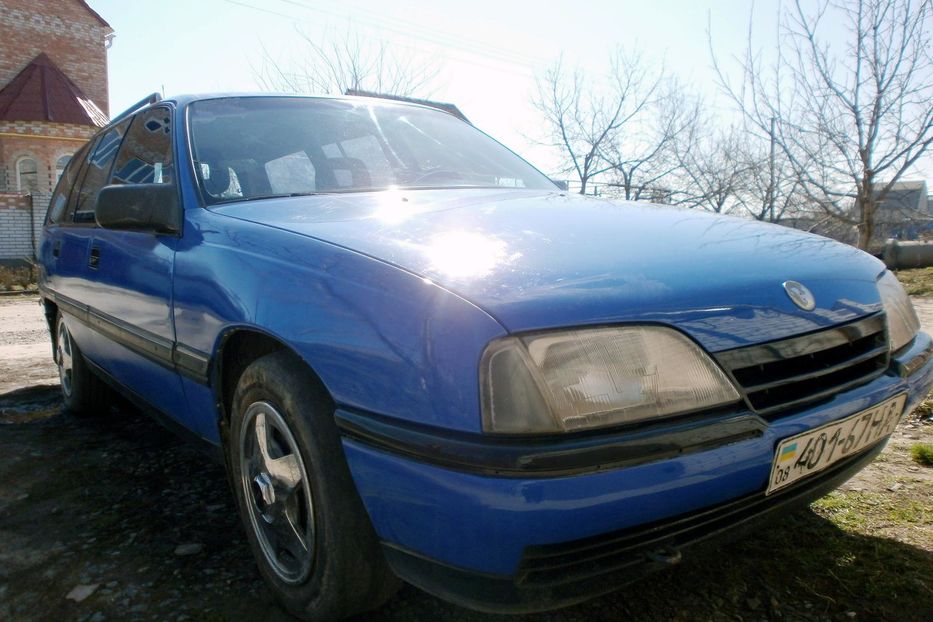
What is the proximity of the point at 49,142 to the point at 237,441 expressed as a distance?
24233 mm

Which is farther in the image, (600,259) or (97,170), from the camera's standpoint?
(97,170)

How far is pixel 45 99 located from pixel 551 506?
2624 centimetres

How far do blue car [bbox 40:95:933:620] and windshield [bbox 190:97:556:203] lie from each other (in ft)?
0.08

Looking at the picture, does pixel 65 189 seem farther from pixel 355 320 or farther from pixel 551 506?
pixel 551 506

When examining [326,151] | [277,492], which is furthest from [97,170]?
[277,492]

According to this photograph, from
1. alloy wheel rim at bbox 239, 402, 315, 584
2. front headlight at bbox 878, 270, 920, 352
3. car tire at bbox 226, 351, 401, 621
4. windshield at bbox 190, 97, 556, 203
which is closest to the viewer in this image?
car tire at bbox 226, 351, 401, 621

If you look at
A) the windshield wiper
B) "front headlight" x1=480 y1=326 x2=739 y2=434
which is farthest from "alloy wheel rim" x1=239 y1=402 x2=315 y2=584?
the windshield wiper

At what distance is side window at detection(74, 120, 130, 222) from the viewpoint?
3383mm

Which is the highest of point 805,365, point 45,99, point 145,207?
point 45,99

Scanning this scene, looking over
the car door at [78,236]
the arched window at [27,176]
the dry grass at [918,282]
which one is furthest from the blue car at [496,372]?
the arched window at [27,176]

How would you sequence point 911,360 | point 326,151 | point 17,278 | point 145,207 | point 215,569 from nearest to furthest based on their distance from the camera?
point 911,360, point 215,569, point 145,207, point 326,151, point 17,278

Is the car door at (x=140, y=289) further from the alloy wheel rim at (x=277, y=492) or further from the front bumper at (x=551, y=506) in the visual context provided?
the front bumper at (x=551, y=506)

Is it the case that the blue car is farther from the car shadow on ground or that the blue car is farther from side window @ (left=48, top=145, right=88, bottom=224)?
side window @ (left=48, top=145, right=88, bottom=224)

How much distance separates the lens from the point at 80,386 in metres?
3.82
